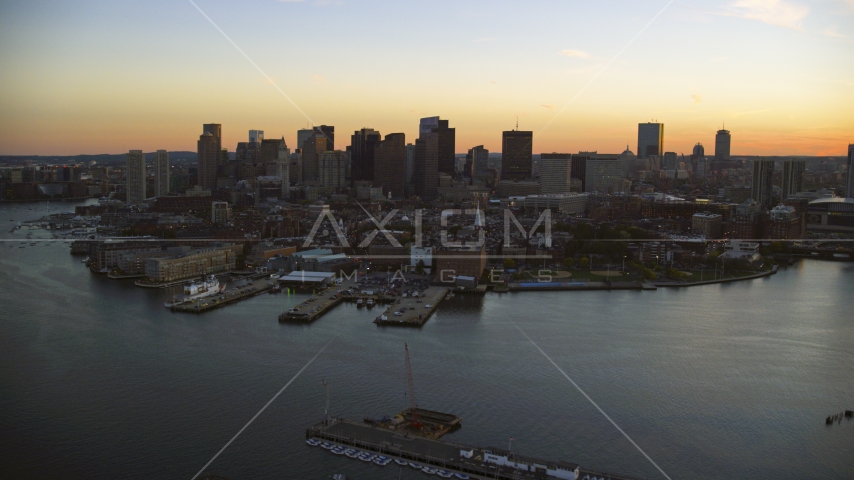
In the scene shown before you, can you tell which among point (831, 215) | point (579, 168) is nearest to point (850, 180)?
point (831, 215)

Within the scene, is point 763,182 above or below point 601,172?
below

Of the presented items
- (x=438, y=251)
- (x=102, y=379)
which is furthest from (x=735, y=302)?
(x=102, y=379)

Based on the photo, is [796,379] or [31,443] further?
[796,379]

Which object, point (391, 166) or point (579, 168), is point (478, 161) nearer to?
point (579, 168)

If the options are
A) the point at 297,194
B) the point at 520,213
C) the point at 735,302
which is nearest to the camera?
the point at 735,302

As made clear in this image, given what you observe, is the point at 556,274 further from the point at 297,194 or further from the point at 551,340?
the point at 297,194

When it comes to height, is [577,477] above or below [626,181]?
below

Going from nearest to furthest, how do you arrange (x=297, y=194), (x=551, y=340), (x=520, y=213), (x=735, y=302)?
(x=551, y=340)
(x=735, y=302)
(x=520, y=213)
(x=297, y=194)
